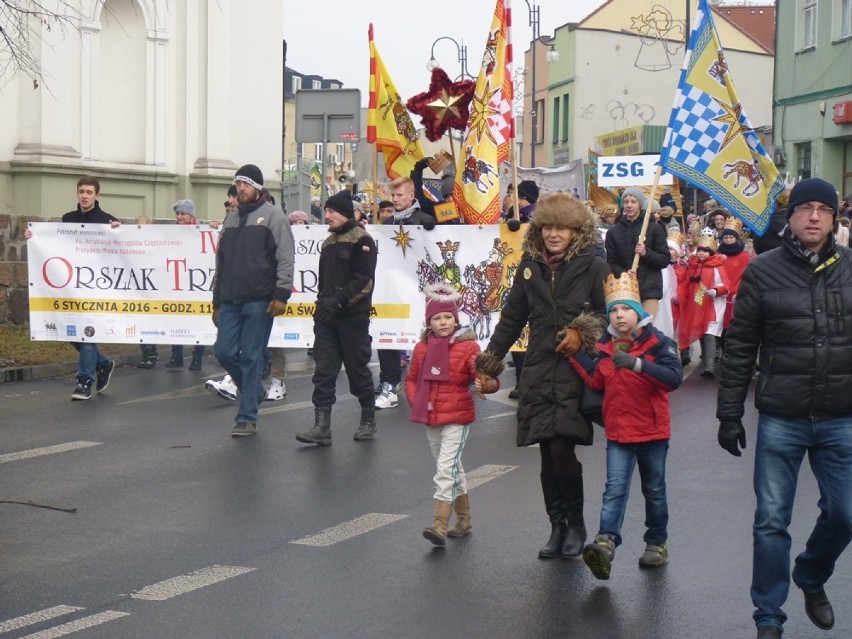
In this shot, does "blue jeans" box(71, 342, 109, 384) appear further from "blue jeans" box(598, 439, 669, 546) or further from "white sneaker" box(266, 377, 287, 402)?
"blue jeans" box(598, 439, 669, 546)

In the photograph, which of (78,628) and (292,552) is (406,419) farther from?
(78,628)

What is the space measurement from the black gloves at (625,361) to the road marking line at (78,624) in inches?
95.4

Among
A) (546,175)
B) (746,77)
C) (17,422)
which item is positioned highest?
(746,77)

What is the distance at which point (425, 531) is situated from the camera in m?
7.07

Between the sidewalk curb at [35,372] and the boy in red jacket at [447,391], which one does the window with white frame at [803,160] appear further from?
the boy in red jacket at [447,391]

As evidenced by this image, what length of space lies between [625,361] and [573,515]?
1.00 meters

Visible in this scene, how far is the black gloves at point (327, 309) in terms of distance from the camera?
1054 cm

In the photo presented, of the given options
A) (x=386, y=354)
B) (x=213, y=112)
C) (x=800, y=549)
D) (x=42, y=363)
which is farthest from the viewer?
(x=213, y=112)

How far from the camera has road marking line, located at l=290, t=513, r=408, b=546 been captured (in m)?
7.28

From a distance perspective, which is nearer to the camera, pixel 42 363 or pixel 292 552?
pixel 292 552

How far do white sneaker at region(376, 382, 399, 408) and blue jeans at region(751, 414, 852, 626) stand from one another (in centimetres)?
721

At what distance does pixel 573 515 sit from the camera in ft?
23.0

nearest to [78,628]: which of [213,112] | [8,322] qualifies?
[8,322]

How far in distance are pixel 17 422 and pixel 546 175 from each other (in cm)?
2014
